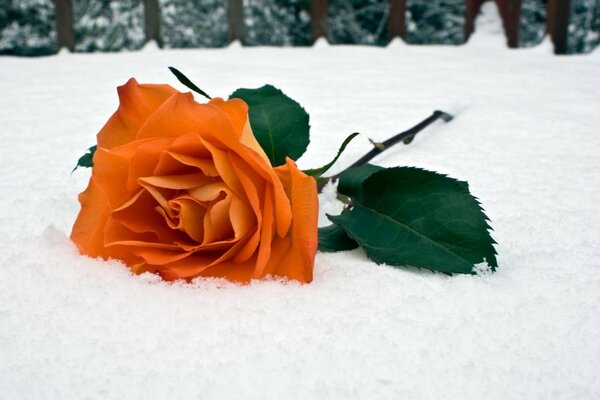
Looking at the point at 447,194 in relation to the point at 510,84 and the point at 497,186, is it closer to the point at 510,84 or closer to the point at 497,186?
the point at 497,186

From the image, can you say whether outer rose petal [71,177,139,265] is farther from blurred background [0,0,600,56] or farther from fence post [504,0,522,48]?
blurred background [0,0,600,56]

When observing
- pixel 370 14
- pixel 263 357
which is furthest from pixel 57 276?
pixel 370 14

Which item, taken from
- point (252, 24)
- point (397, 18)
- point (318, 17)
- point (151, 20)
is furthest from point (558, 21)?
point (252, 24)

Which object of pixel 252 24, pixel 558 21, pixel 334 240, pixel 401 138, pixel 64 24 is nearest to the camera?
pixel 334 240

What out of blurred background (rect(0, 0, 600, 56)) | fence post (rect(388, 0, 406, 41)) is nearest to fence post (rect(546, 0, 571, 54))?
fence post (rect(388, 0, 406, 41))

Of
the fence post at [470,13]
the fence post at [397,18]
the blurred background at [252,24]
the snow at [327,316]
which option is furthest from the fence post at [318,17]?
the blurred background at [252,24]

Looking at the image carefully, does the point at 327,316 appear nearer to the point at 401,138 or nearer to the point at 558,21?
the point at 401,138
